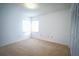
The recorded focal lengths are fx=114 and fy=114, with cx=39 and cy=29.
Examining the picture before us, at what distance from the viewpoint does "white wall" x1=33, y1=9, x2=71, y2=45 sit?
2201 mm

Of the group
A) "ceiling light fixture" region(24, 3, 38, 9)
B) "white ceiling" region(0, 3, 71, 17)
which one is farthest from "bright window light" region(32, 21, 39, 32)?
"ceiling light fixture" region(24, 3, 38, 9)

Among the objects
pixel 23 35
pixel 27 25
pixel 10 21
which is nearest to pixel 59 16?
pixel 27 25

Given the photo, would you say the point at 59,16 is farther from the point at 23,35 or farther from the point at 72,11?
the point at 23,35

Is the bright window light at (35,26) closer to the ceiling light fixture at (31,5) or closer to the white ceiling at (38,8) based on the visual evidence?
the white ceiling at (38,8)

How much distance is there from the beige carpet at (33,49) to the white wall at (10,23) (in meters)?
0.13

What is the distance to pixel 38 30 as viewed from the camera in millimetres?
2264

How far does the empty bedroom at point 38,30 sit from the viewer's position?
2203 mm

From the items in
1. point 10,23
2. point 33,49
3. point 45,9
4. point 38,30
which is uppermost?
point 45,9

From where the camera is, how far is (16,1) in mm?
2225

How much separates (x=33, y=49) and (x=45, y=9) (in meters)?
0.82

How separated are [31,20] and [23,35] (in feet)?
1.10

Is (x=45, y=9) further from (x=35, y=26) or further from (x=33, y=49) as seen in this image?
(x=33, y=49)

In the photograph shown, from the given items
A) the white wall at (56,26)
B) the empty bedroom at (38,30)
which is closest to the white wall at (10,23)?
the empty bedroom at (38,30)

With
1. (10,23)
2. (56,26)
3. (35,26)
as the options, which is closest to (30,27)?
(35,26)
